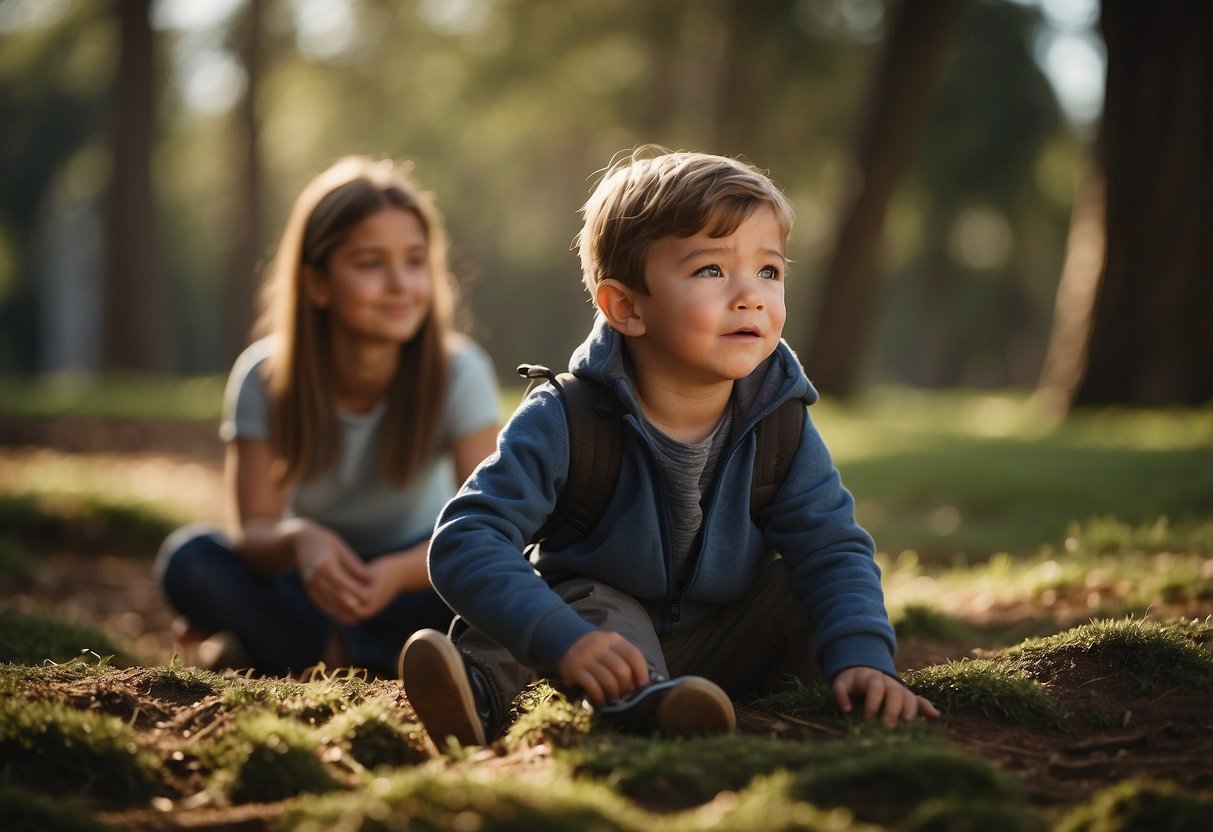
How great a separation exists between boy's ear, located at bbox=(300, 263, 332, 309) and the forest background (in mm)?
5942

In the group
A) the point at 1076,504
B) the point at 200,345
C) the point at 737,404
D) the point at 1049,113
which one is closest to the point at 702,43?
the point at 1049,113

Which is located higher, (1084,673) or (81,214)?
(81,214)

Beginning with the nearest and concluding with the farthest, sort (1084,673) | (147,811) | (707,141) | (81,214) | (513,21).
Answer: (147,811)
(1084,673)
(513,21)
(707,141)
(81,214)

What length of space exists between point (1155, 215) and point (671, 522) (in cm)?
1002

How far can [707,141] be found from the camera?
67.0 feet

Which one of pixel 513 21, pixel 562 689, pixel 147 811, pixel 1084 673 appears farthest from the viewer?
pixel 513 21

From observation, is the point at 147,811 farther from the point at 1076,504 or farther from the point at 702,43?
the point at 702,43

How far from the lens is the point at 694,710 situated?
2.31m

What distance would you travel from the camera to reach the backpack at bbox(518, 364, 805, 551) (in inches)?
106

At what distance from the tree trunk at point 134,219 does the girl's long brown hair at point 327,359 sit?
47.7ft

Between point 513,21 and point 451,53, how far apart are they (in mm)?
2587

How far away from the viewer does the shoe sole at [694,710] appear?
2.29m

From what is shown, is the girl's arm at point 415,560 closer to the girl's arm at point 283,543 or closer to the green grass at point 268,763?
the girl's arm at point 283,543

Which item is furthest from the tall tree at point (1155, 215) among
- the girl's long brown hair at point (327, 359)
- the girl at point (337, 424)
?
the girl's long brown hair at point (327, 359)
